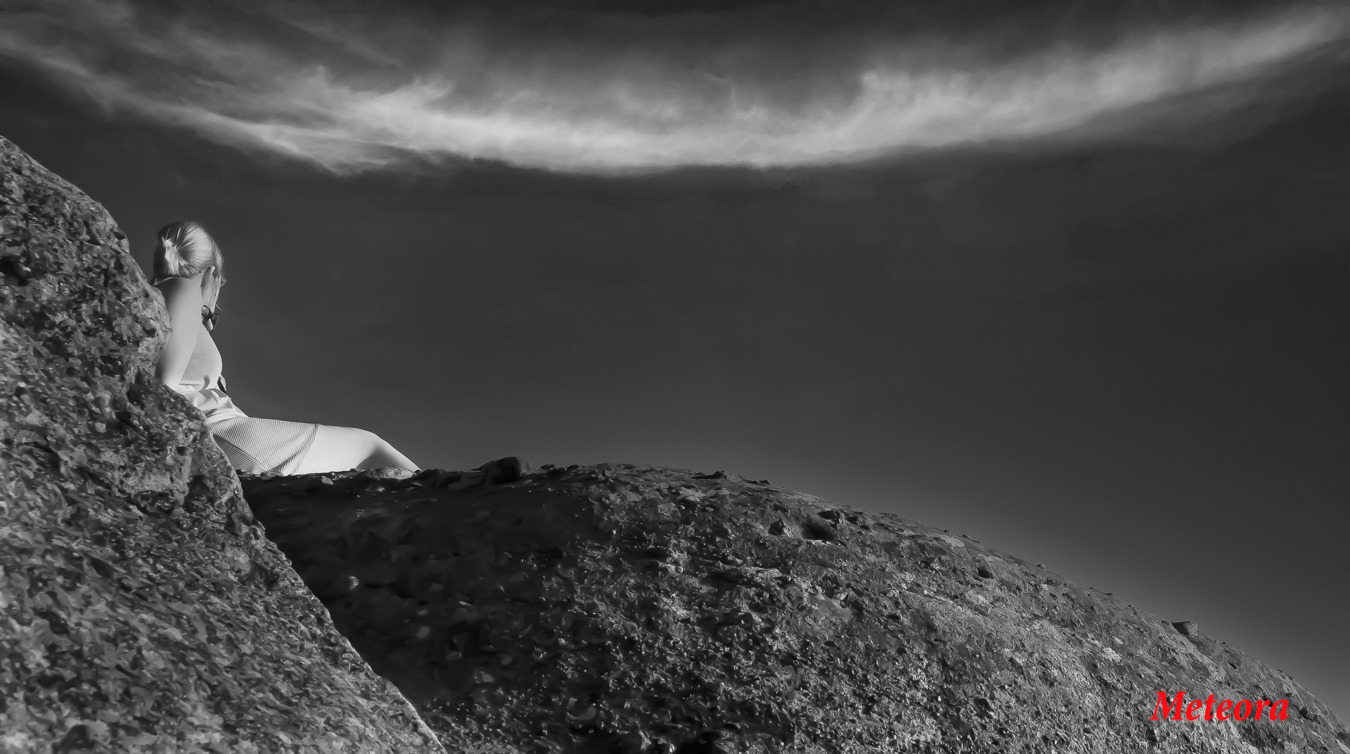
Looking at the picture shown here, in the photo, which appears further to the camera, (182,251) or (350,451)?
(350,451)

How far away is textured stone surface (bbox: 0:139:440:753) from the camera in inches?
47.5

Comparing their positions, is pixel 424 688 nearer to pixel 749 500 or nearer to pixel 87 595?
pixel 87 595

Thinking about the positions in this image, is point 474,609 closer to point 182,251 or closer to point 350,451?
point 350,451

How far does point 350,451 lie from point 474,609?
242 centimetres

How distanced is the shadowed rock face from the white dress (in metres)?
1.27

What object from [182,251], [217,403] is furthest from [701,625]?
[182,251]

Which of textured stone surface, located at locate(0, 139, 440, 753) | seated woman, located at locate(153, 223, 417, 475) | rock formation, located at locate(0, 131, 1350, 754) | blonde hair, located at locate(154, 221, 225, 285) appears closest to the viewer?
textured stone surface, located at locate(0, 139, 440, 753)

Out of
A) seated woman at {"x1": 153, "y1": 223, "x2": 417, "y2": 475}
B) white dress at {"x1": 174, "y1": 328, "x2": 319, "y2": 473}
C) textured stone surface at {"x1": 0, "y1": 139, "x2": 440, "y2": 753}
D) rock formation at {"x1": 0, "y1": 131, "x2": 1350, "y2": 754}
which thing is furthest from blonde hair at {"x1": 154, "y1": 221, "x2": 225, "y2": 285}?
textured stone surface at {"x1": 0, "y1": 139, "x2": 440, "y2": 753}

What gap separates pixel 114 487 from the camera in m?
1.53

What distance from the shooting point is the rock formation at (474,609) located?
4.32 feet

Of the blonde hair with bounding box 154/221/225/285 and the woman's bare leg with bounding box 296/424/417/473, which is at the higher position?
the blonde hair with bounding box 154/221/225/285

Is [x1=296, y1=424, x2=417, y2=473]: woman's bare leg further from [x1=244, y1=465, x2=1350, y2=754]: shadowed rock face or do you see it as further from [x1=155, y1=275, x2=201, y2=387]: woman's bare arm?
[x1=244, y1=465, x2=1350, y2=754]: shadowed rock face

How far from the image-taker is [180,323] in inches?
161

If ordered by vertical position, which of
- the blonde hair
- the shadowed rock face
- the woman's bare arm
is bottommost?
the shadowed rock face
